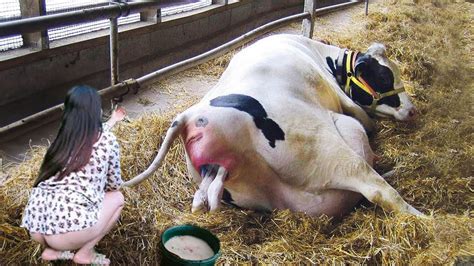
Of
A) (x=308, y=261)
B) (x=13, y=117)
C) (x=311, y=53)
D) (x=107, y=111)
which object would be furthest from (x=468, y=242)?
(x=13, y=117)

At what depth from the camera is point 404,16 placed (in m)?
9.63

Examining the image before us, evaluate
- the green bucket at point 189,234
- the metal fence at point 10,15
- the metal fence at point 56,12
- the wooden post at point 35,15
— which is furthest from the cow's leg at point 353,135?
the metal fence at point 10,15

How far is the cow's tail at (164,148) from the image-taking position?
3.17m

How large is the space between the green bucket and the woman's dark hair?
79 cm

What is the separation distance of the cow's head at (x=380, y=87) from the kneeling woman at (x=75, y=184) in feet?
10.6

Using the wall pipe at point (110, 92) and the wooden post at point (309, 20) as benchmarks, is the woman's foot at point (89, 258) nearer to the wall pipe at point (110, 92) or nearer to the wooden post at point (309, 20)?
the wall pipe at point (110, 92)

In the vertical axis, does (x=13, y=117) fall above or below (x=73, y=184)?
below

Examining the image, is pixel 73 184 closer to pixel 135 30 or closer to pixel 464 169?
pixel 464 169

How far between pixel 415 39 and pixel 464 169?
14.6ft

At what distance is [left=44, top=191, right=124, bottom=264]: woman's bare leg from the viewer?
87.0 inches

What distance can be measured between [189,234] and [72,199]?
913 millimetres

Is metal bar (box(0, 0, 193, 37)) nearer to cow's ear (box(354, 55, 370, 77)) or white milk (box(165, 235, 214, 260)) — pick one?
white milk (box(165, 235, 214, 260))

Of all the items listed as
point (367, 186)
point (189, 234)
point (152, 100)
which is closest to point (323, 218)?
point (367, 186)

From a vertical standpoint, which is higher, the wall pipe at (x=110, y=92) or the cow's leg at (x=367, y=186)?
the wall pipe at (x=110, y=92)
